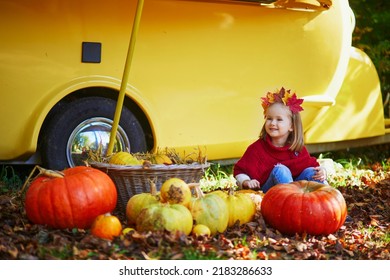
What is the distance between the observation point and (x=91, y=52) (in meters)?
4.52

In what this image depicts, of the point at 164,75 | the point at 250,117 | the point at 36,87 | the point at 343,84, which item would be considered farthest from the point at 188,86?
the point at 343,84

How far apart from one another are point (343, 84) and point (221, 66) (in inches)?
50.2

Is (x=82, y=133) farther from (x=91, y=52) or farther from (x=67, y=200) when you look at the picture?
(x=67, y=200)

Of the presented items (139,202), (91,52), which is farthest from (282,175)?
(91,52)

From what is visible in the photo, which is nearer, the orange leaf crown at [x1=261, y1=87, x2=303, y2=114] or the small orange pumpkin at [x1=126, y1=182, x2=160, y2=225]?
the small orange pumpkin at [x1=126, y1=182, x2=160, y2=225]

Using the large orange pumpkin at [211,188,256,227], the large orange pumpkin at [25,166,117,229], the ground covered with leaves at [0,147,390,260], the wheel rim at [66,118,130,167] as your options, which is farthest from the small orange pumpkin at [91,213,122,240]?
the wheel rim at [66,118,130,167]

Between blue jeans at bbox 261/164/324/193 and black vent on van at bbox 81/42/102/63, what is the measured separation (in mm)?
1325

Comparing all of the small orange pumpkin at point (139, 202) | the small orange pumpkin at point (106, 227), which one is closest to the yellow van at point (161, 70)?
the small orange pumpkin at point (139, 202)

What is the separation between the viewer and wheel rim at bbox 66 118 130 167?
179 inches

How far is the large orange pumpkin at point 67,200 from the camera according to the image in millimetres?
3404

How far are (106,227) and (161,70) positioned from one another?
1.72 m

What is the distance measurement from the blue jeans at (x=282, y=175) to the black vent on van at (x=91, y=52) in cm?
132

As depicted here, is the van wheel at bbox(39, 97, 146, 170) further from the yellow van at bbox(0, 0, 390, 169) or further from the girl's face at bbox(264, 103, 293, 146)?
the girl's face at bbox(264, 103, 293, 146)

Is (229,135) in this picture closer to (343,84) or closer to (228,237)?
(343,84)
